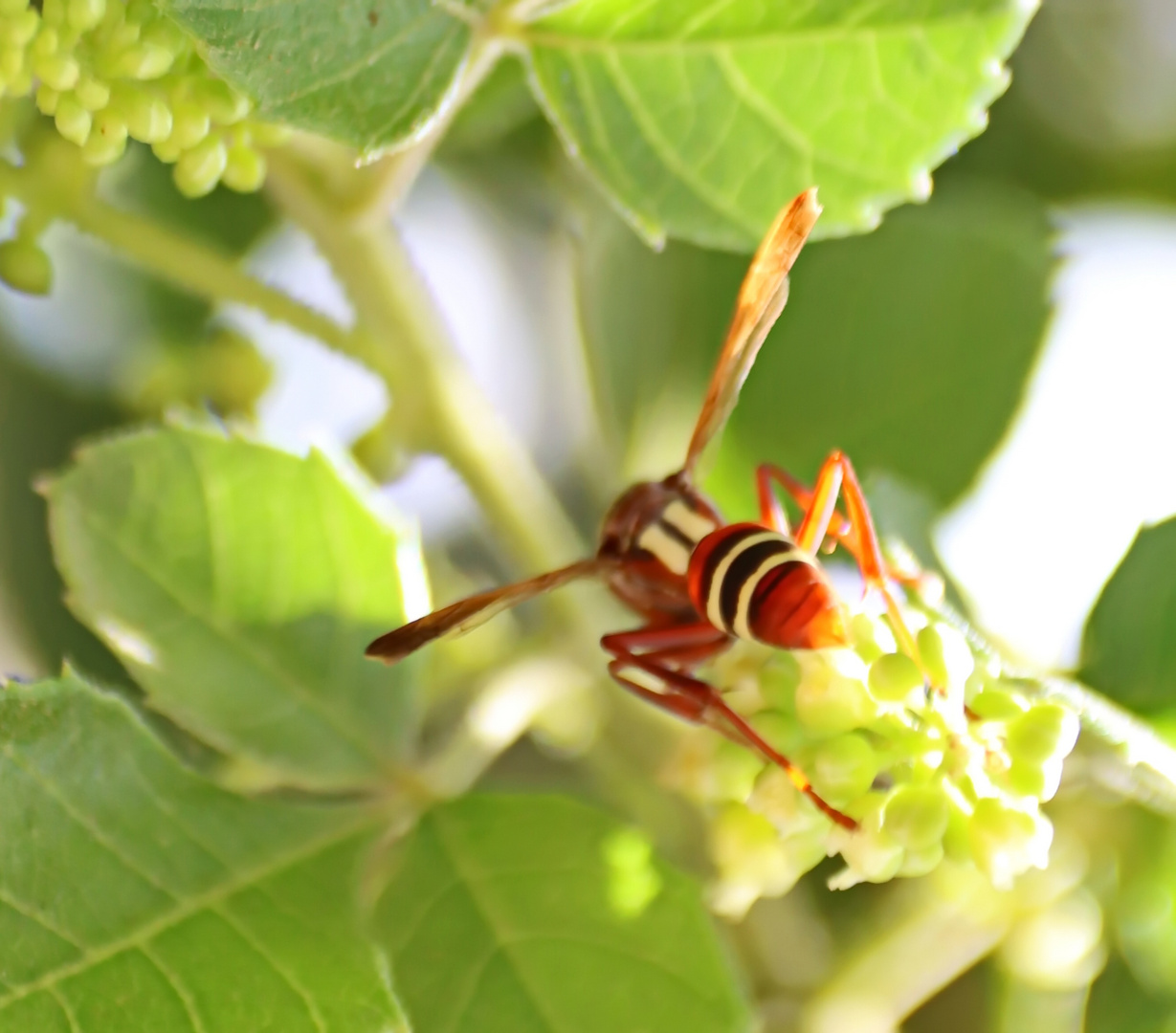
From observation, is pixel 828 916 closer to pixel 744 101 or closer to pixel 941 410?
pixel 941 410

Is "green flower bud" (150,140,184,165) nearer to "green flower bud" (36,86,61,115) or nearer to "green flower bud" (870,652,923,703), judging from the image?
"green flower bud" (36,86,61,115)

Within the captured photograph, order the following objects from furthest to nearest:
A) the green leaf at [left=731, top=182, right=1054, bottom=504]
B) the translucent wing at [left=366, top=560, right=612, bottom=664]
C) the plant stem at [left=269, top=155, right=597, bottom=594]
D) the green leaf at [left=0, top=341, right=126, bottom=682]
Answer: the green leaf at [left=0, top=341, right=126, bottom=682] < the green leaf at [left=731, top=182, right=1054, bottom=504] < the plant stem at [left=269, top=155, right=597, bottom=594] < the translucent wing at [left=366, top=560, right=612, bottom=664]

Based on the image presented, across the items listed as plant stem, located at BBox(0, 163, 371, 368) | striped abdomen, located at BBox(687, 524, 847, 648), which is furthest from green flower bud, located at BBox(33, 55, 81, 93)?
striped abdomen, located at BBox(687, 524, 847, 648)

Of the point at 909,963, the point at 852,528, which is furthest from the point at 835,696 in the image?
the point at 909,963

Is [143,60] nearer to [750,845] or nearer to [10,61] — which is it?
[10,61]

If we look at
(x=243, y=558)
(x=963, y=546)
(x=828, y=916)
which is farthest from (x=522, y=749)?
(x=243, y=558)

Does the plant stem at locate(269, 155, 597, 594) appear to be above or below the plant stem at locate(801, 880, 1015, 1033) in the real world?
above
